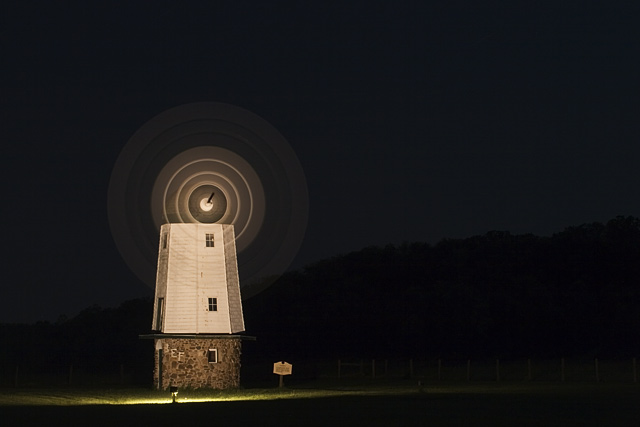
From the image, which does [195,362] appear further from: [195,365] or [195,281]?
[195,281]

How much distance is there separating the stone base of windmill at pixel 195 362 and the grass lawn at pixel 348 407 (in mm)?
866

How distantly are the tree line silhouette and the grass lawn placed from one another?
2721cm

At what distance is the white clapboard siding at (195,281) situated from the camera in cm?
5178

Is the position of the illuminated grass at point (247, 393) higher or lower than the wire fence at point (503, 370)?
lower

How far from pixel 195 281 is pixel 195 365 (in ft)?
13.2

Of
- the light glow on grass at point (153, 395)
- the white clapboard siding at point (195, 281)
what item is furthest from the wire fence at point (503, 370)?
the white clapboard siding at point (195, 281)

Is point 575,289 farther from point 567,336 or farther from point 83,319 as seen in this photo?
point 83,319

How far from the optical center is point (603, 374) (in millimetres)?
61844

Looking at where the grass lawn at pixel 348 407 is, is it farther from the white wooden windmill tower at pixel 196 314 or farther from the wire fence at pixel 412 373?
the wire fence at pixel 412 373

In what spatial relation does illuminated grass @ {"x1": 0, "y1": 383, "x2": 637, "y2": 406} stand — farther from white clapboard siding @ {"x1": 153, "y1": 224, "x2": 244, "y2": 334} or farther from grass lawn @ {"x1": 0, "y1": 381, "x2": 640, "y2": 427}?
white clapboard siding @ {"x1": 153, "y1": 224, "x2": 244, "y2": 334}

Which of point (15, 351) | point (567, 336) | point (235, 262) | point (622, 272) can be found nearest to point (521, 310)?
point (567, 336)

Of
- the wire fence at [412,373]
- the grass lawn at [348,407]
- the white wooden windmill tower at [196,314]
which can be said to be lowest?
the grass lawn at [348,407]

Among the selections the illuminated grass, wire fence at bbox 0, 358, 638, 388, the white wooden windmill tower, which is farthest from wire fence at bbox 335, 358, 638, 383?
the white wooden windmill tower

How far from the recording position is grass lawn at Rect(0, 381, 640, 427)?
101 feet
